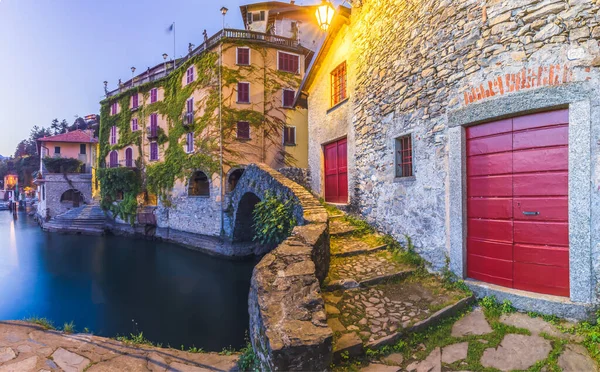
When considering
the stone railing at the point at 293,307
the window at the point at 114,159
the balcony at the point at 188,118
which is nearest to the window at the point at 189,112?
the balcony at the point at 188,118

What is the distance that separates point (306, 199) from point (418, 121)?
288 cm

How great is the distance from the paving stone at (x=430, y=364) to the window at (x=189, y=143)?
16711 mm

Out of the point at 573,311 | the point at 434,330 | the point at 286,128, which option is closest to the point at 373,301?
the point at 434,330

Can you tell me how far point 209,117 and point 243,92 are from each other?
95.3 inches

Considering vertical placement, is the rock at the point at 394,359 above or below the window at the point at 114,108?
below

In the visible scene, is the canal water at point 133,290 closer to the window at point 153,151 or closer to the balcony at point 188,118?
the window at point 153,151

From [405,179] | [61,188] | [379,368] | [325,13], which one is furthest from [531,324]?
[61,188]

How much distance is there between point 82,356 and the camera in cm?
359

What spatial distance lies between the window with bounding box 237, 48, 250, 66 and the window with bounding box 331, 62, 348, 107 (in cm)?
934

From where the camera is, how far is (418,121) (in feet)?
15.6

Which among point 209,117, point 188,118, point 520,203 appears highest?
point 188,118

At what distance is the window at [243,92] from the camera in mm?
16078

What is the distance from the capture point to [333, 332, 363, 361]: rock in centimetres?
264

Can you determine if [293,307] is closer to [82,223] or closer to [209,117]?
[209,117]
